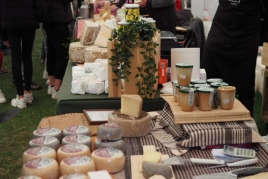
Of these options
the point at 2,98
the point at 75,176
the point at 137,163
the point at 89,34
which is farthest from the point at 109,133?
the point at 2,98

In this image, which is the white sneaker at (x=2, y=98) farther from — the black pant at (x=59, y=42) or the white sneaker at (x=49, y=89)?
the black pant at (x=59, y=42)

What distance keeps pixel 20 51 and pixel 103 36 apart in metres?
1.37

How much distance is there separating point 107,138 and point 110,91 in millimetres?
937

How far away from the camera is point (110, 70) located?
108 inches

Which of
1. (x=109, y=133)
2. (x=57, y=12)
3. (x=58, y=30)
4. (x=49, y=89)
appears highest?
(x=57, y=12)

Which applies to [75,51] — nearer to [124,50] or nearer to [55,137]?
[124,50]

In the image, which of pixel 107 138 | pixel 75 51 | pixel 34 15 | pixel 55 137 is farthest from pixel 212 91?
pixel 34 15

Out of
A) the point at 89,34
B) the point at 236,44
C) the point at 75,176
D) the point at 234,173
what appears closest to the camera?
the point at 75,176

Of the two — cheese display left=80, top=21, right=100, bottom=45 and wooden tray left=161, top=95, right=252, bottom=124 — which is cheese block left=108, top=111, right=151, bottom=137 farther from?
cheese display left=80, top=21, right=100, bottom=45

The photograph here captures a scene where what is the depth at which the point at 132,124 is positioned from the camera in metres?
2.11

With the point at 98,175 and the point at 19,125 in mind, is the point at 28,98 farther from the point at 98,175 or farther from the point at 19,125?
the point at 98,175

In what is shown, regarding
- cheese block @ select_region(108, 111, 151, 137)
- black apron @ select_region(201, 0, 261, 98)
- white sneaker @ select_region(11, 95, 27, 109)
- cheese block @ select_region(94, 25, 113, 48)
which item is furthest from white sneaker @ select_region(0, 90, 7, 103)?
cheese block @ select_region(108, 111, 151, 137)

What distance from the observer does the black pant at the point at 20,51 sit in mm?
4699

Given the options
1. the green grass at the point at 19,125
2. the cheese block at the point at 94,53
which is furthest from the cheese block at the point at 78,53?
the green grass at the point at 19,125
